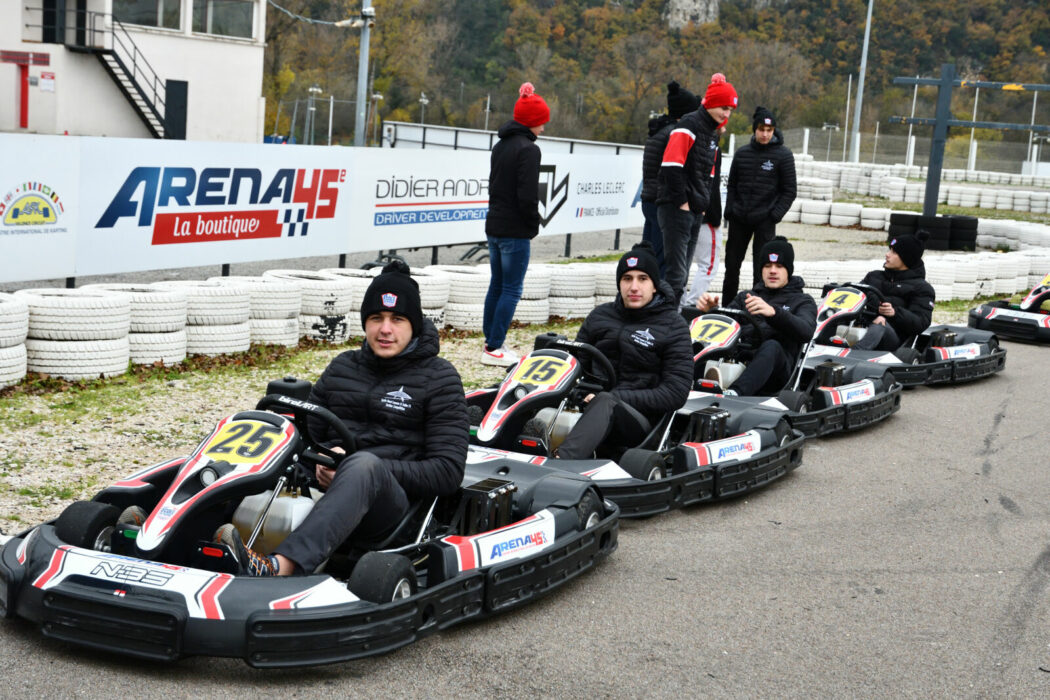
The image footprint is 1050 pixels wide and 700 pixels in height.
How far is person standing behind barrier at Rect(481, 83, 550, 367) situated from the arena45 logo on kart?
2.49 meters

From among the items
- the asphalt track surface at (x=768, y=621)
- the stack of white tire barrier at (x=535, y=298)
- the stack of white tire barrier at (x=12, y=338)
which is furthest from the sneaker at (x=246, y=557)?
the stack of white tire barrier at (x=535, y=298)

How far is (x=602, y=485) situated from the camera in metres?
5.09

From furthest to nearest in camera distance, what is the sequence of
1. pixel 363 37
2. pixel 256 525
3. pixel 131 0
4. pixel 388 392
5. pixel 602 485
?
pixel 131 0, pixel 363 37, pixel 602 485, pixel 388 392, pixel 256 525

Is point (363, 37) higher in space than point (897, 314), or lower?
higher

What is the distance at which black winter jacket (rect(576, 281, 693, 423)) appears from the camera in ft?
18.6

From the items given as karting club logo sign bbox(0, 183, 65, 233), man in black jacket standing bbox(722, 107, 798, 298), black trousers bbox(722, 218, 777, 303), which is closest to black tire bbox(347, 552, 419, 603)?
karting club logo sign bbox(0, 183, 65, 233)

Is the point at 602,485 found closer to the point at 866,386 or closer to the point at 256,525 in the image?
the point at 256,525

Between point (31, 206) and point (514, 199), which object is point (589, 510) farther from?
point (31, 206)

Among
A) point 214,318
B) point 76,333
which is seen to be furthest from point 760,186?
point 76,333

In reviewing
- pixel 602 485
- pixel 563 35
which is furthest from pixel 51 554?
pixel 563 35

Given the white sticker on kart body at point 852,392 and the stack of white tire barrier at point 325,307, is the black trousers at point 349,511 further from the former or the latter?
the stack of white tire barrier at point 325,307

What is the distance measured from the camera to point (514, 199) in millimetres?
7742

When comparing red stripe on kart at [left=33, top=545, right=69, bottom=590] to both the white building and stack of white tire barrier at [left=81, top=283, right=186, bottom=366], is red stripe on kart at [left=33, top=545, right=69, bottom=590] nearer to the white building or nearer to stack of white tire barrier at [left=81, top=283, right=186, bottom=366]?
stack of white tire barrier at [left=81, top=283, right=186, bottom=366]

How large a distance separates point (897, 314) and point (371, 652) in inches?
241
